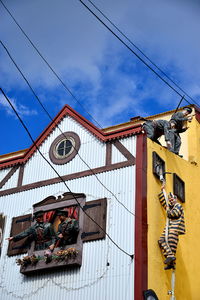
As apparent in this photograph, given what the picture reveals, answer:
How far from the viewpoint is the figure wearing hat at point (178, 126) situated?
21969 mm

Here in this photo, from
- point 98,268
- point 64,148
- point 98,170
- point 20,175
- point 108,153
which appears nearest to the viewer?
point 98,268

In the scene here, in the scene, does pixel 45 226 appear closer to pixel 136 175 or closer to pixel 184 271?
pixel 136 175

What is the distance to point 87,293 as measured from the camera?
18.8m

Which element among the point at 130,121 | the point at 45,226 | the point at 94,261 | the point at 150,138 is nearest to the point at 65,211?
the point at 45,226

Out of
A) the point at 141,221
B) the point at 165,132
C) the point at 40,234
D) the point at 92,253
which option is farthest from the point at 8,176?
the point at 141,221

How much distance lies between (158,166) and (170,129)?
2228mm

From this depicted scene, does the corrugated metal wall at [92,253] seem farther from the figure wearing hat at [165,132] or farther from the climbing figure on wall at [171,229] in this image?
the climbing figure on wall at [171,229]

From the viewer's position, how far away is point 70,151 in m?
22.3

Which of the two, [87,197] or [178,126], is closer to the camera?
[87,197]

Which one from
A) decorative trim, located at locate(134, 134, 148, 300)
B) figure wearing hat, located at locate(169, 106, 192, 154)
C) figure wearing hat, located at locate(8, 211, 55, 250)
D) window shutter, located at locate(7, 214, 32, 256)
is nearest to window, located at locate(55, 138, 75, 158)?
window shutter, located at locate(7, 214, 32, 256)

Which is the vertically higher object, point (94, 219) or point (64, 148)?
point (64, 148)

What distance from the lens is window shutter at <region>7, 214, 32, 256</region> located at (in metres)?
20.9

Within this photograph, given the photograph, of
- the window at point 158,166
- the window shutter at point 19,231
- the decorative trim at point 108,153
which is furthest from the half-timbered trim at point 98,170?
the window shutter at point 19,231

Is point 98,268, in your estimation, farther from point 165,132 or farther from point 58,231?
point 165,132
